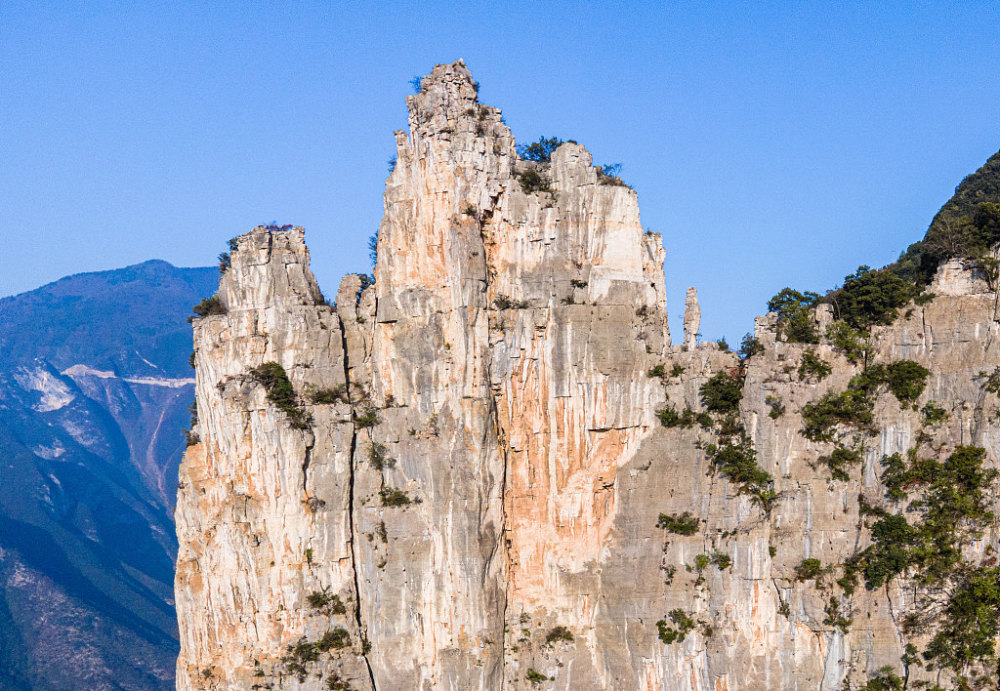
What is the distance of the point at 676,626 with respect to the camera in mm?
43125

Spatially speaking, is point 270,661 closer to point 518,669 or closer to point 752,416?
point 518,669

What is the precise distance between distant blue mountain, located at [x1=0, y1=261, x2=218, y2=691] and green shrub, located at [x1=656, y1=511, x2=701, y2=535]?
72.5 metres

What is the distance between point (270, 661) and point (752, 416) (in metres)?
24.7

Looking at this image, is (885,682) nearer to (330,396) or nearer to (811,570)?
(811,570)

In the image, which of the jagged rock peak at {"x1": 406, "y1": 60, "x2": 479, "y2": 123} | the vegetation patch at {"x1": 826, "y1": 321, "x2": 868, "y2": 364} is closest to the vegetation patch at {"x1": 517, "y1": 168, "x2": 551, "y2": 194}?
the jagged rock peak at {"x1": 406, "y1": 60, "x2": 479, "y2": 123}

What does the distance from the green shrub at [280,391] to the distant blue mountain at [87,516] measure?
64.9 meters

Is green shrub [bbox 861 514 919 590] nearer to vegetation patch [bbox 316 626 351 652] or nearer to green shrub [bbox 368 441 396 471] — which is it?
green shrub [bbox 368 441 396 471]

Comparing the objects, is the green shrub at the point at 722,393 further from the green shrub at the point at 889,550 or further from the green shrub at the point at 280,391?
the green shrub at the point at 280,391

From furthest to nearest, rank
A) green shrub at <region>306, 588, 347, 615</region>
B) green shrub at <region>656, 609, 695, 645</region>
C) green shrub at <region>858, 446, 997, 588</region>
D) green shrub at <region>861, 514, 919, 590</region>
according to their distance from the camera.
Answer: green shrub at <region>306, 588, 347, 615</region> → green shrub at <region>656, 609, 695, 645</region> → green shrub at <region>861, 514, 919, 590</region> → green shrub at <region>858, 446, 997, 588</region>

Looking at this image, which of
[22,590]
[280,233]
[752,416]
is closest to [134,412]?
[22,590]

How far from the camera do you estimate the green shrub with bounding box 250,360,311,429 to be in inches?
1748

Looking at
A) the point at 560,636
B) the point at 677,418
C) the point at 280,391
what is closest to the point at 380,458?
the point at 280,391

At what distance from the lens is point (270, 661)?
4412 centimetres

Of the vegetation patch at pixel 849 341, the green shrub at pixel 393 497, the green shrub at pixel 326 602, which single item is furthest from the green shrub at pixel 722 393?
the green shrub at pixel 326 602
